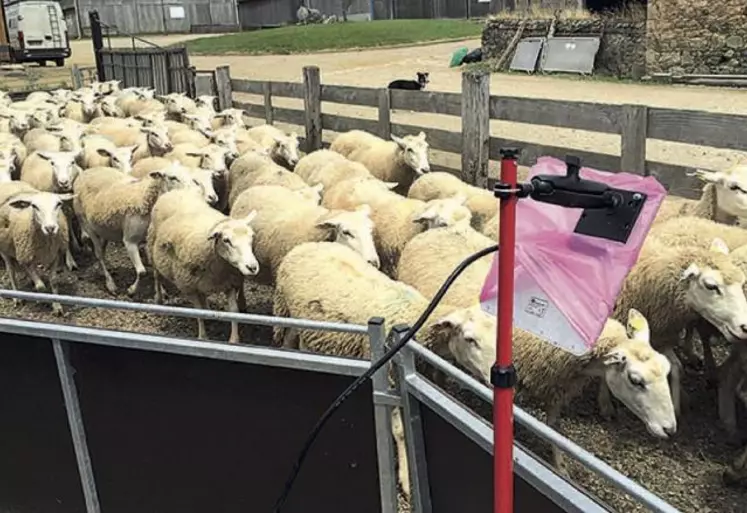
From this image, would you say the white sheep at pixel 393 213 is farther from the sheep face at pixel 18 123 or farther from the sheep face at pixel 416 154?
the sheep face at pixel 18 123

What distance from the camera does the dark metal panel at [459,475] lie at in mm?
2307

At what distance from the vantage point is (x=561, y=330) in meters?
1.91

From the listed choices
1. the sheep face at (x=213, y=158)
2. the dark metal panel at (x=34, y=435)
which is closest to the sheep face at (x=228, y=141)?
the sheep face at (x=213, y=158)

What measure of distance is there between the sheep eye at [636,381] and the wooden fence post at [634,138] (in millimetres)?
3383

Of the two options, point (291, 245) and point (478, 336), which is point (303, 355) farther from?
point (291, 245)

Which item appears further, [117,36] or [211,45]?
[117,36]

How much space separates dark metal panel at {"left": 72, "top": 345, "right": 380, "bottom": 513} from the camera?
9.75ft

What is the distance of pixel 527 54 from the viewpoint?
22.6 meters

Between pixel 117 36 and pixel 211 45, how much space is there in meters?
10.2

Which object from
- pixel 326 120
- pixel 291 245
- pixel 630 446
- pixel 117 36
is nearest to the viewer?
pixel 630 446

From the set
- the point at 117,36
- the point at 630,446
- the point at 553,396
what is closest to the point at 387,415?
the point at 553,396

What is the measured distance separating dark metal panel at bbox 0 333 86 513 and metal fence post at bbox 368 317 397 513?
59.1 inches

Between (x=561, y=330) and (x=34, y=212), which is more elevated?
(x=561, y=330)

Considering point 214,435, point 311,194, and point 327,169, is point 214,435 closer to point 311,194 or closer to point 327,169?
point 311,194
